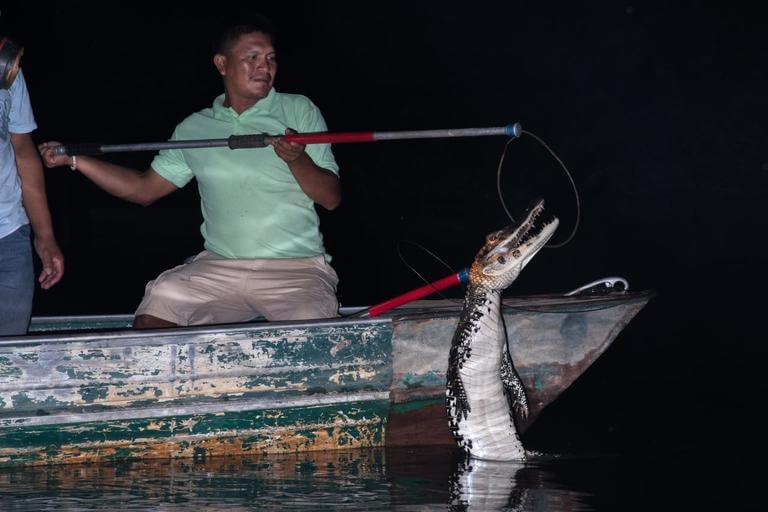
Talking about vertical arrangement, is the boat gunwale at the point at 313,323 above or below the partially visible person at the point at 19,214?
below

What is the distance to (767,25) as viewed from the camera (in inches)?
864

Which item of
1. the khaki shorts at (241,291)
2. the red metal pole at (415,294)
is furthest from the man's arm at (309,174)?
the red metal pole at (415,294)

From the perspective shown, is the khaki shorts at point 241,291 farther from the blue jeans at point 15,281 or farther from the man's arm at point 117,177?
the blue jeans at point 15,281

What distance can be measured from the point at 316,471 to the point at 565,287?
6.54m

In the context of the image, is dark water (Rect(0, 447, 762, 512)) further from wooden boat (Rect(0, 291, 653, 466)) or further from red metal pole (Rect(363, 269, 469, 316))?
red metal pole (Rect(363, 269, 469, 316))

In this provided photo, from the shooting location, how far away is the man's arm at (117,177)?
189 inches

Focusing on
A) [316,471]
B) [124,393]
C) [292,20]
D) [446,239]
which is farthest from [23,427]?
Answer: [292,20]

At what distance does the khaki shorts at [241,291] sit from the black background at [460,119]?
5972mm

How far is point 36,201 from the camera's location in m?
4.53

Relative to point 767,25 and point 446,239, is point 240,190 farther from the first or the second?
point 767,25

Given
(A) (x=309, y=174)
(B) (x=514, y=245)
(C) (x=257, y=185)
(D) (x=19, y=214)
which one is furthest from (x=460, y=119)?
(D) (x=19, y=214)

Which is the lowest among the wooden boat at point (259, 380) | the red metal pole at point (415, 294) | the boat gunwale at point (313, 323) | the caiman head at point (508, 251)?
the wooden boat at point (259, 380)

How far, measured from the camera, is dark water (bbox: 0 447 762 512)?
4.08m

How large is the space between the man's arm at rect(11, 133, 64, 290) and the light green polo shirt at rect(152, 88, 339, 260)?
661 millimetres
